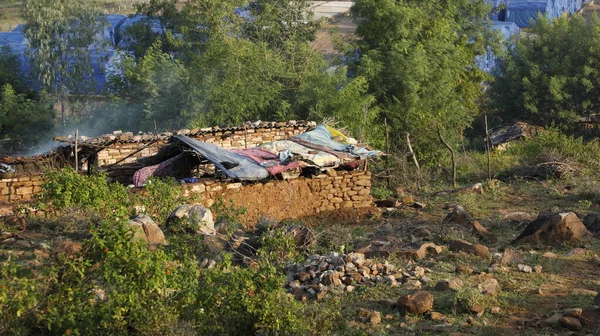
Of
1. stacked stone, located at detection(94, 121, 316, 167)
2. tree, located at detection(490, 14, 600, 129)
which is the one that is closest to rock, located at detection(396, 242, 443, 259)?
stacked stone, located at detection(94, 121, 316, 167)

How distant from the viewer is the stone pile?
831cm

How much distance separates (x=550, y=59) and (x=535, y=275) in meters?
17.0

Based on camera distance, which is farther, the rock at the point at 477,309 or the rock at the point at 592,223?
the rock at the point at 592,223

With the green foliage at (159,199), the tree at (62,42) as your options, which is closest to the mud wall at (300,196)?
the green foliage at (159,199)

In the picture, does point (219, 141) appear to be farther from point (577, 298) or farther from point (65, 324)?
point (65, 324)

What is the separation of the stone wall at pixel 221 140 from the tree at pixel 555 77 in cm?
1114

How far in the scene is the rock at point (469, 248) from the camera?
32.0 ft

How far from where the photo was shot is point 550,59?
968 inches

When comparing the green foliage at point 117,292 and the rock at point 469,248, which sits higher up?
the green foliage at point 117,292

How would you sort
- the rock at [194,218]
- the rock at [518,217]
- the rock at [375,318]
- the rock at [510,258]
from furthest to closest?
1. the rock at [518,217]
2. the rock at [194,218]
3. the rock at [510,258]
4. the rock at [375,318]

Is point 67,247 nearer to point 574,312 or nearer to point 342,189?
point 574,312

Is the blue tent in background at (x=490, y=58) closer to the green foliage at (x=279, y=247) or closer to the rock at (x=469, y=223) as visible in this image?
the rock at (x=469, y=223)

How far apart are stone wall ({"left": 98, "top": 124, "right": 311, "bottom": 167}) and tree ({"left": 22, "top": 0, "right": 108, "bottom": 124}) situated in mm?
11515

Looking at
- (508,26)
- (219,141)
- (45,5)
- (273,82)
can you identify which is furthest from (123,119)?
(508,26)
